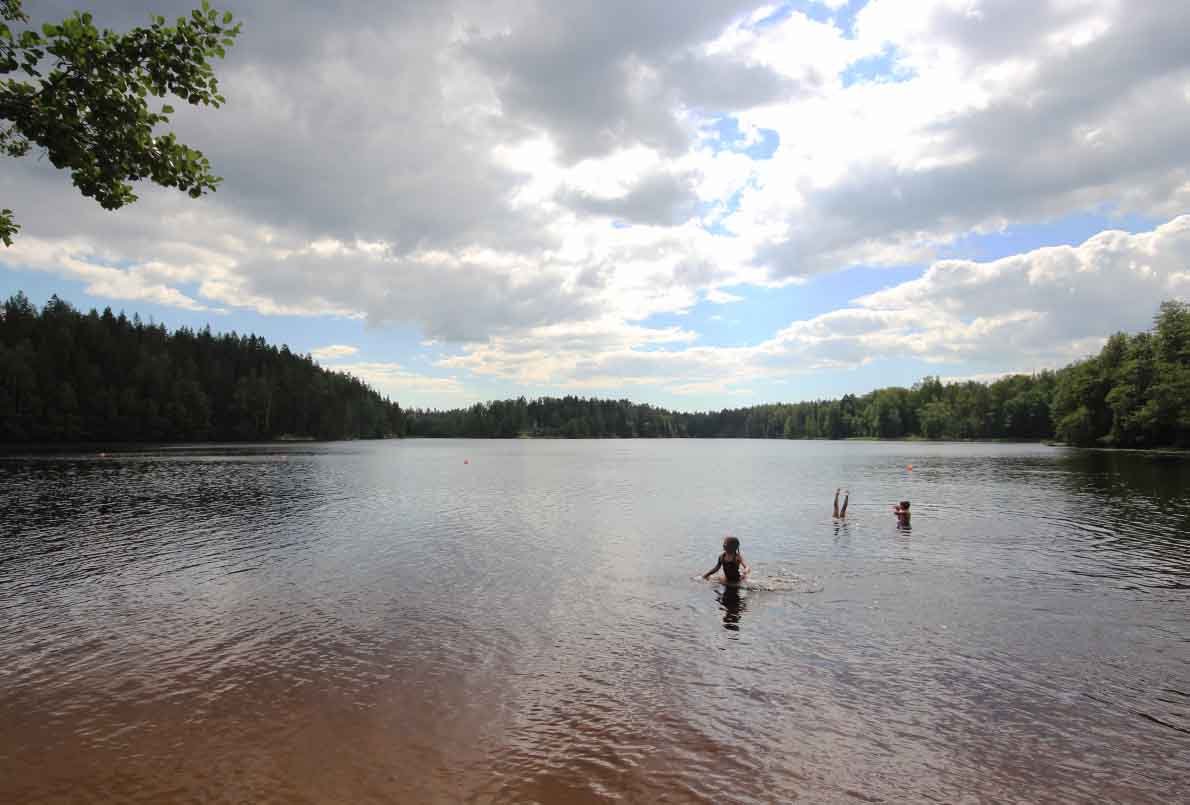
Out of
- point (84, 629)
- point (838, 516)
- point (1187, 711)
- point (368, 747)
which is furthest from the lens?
point (838, 516)

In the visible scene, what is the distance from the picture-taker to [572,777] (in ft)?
32.2

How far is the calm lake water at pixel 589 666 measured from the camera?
32.4ft

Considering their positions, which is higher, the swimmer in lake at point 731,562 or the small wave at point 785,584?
the swimmer in lake at point 731,562

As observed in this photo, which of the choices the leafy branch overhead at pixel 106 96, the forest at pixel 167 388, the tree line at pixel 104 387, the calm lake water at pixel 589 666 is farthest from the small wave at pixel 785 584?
the tree line at pixel 104 387

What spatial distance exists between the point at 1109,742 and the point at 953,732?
2.65 m

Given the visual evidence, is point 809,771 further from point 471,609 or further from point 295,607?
point 295,607

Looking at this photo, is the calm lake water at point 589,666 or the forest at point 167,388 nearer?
the calm lake water at point 589,666

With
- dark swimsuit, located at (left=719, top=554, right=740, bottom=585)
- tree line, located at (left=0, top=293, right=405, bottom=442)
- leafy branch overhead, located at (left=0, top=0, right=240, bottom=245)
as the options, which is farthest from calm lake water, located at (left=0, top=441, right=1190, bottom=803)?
tree line, located at (left=0, top=293, right=405, bottom=442)

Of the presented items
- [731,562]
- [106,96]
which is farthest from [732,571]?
[106,96]

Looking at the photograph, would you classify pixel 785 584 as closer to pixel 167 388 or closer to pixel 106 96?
pixel 106 96

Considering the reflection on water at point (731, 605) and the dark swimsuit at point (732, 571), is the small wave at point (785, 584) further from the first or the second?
the reflection on water at point (731, 605)

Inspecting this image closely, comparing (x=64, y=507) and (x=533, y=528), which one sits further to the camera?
(x=64, y=507)

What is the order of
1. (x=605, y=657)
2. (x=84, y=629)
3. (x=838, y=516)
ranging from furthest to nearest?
(x=838, y=516)
(x=84, y=629)
(x=605, y=657)

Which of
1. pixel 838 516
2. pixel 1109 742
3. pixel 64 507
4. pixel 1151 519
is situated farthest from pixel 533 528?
pixel 1151 519
